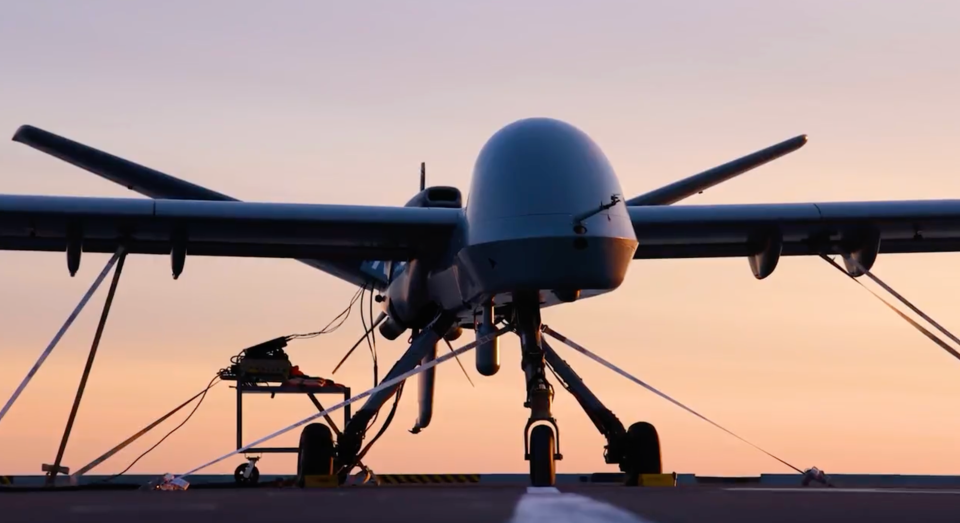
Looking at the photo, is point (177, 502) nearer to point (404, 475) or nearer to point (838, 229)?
point (838, 229)

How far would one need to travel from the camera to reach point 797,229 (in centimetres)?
1977

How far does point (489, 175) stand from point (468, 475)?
46.7ft

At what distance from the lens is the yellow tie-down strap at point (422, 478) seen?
27.8 metres

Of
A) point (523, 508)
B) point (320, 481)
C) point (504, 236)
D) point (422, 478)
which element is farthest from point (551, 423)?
point (422, 478)

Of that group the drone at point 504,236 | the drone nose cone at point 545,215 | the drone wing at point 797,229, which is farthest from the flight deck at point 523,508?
the drone wing at point 797,229

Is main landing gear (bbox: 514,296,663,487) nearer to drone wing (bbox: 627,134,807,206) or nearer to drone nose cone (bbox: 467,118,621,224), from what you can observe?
drone nose cone (bbox: 467,118,621,224)

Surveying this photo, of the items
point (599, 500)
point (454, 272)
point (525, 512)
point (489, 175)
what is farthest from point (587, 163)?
point (525, 512)

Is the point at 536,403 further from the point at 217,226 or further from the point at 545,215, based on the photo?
the point at 217,226

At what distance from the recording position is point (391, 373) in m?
18.8

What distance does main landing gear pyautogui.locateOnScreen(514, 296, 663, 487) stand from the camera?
15.6m

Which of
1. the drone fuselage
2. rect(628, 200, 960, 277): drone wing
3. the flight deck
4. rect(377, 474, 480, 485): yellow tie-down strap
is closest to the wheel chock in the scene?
the drone fuselage

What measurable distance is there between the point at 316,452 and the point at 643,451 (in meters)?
4.45

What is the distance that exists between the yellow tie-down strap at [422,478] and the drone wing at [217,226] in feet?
27.4

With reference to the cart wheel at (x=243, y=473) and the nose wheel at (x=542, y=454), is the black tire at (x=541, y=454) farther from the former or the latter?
the cart wheel at (x=243, y=473)
